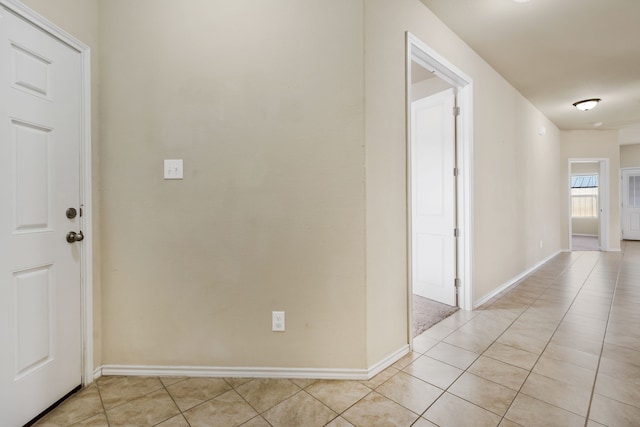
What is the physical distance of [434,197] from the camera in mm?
3230

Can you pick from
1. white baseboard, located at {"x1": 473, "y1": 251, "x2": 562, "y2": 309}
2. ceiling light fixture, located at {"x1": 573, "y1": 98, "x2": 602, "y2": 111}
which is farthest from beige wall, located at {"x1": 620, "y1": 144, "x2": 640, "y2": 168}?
white baseboard, located at {"x1": 473, "y1": 251, "x2": 562, "y2": 309}

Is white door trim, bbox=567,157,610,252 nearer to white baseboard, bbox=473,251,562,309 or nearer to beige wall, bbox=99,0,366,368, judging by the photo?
white baseboard, bbox=473,251,562,309

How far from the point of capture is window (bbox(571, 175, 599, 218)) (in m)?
9.23

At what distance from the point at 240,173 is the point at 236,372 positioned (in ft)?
4.00

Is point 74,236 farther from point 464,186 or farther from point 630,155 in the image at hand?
point 630,155

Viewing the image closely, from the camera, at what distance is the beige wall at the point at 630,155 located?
7.96 meters

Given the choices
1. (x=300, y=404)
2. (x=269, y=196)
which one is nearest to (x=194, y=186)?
(x=269, y=196)

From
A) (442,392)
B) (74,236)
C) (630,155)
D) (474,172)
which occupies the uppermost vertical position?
(630,155)

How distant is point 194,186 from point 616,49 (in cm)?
431

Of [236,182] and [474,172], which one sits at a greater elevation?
[474,172]

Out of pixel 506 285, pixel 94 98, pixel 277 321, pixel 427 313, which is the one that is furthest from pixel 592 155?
pixel 94 98

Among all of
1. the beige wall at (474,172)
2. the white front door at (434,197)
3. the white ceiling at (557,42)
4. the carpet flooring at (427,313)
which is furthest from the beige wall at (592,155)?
the carpet flooring at (427,313)

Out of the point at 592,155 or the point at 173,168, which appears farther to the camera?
the point at 592,155

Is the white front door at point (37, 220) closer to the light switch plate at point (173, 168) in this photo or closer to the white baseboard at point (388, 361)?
the light switch plate at point (173, 168)
